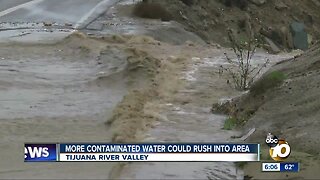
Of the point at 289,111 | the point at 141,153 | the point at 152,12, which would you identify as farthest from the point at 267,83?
the point at 152,12

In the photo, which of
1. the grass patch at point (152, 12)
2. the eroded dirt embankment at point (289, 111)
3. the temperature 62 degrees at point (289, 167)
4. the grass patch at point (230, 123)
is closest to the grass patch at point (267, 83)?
the eroded dirt embankment at point (289, 111)

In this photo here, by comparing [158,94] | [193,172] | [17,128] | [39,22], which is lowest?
[193,172]

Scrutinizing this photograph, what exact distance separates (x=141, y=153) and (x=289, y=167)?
1451mm

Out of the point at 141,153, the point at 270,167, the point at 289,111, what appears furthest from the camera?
the point at 289,111

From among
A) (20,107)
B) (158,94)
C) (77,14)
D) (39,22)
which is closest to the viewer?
(20,107)

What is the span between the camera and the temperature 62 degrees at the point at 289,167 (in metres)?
7.11

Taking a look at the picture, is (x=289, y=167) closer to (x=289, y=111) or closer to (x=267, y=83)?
(x=289, y=111)

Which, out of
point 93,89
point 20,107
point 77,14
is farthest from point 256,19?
point 20,107

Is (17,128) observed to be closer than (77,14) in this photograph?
Yes

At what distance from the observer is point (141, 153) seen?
7.23m

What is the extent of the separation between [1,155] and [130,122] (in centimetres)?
203

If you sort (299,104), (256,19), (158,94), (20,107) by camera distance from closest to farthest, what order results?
(299,104)
(20,107)
(158,94)
(256,19)

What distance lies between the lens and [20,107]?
10.6 m

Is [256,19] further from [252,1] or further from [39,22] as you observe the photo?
[39,22]
